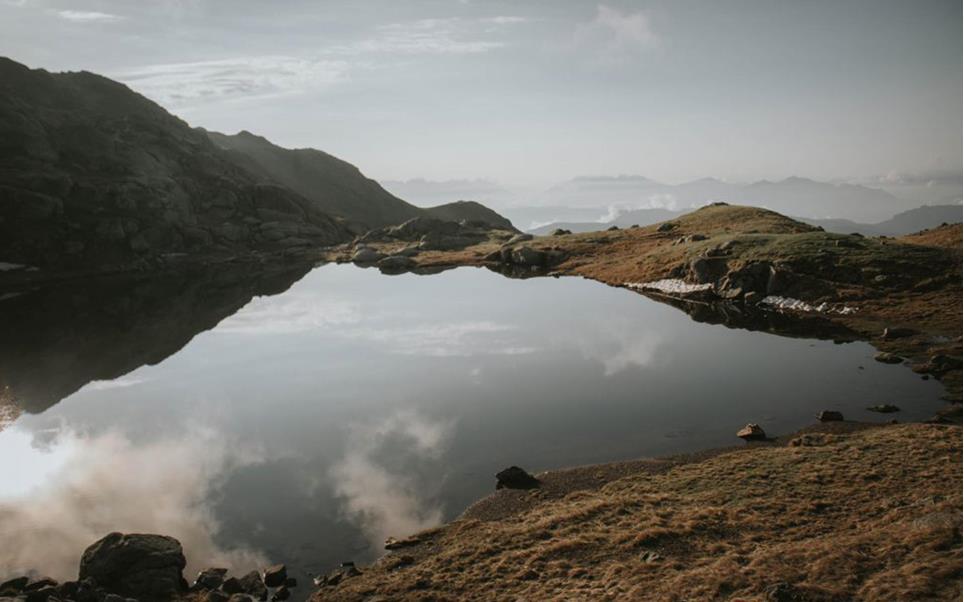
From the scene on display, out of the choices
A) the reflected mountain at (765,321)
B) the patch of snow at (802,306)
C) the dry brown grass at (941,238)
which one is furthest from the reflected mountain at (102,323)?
the dry brown grass at (941,238)

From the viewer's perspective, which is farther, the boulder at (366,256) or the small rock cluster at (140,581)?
the boulder at (366,256)

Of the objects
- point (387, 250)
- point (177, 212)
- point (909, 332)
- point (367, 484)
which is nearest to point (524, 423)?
point (367, 484)

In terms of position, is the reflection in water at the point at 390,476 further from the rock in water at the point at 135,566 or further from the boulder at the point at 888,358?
the boulder at the point at 888,358

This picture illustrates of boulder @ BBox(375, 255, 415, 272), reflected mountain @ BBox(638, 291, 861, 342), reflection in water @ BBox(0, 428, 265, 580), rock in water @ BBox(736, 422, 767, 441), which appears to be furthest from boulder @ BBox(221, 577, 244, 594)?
boulder @ BBox(375, 255, 415, 272)

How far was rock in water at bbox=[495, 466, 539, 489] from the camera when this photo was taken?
34.3 metres

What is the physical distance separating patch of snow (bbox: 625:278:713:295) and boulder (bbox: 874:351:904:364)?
38.6 m

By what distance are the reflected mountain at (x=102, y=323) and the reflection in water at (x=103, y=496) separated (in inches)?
537

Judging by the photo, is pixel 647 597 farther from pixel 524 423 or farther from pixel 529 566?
pixel 524 423

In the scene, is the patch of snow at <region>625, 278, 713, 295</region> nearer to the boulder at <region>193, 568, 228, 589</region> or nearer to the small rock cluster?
the small rock cluster

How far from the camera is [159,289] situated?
115 meters

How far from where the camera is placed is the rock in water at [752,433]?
39428 mm

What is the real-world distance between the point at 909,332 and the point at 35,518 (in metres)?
78.4

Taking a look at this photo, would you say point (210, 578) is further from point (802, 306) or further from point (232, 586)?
point (802, 306)

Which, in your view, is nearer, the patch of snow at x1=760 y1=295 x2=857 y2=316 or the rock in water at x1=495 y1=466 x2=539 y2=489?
the rock in water at x1=495 y1=466 x2=539 y2=489
